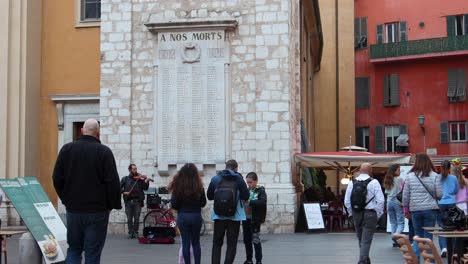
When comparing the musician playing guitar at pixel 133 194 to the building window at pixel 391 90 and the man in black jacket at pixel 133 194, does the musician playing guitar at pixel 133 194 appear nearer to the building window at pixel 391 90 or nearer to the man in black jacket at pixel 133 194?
the man in black jacket at pixel 133 194

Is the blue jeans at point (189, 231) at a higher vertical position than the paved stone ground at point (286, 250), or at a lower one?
higher

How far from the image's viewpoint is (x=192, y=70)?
18.5 meters

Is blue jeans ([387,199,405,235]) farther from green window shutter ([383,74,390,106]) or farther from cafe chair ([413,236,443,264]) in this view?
green window shutter ([383,74,390,106])

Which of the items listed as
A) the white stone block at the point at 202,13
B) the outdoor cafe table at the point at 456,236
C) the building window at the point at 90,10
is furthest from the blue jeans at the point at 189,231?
the building window at the point at 90,10

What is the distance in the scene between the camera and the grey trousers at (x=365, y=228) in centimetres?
1088

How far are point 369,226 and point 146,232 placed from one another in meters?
6.73

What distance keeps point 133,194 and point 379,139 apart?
74.6ft

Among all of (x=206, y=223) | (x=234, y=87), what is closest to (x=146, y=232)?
(x=206, y=223)

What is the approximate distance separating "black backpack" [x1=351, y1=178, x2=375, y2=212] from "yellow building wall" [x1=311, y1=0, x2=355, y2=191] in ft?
85.8

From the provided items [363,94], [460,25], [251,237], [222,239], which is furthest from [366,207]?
[460,25]

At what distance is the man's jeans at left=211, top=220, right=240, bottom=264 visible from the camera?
1069cm

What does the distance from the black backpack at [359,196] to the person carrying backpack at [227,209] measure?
1.62 metres

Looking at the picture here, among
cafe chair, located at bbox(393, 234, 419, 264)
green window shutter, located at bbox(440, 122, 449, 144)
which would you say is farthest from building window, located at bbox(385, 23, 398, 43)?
cafe chair, located at bbox(393, 234, 419, 264)

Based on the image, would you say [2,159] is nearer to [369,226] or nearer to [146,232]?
[146,232]
